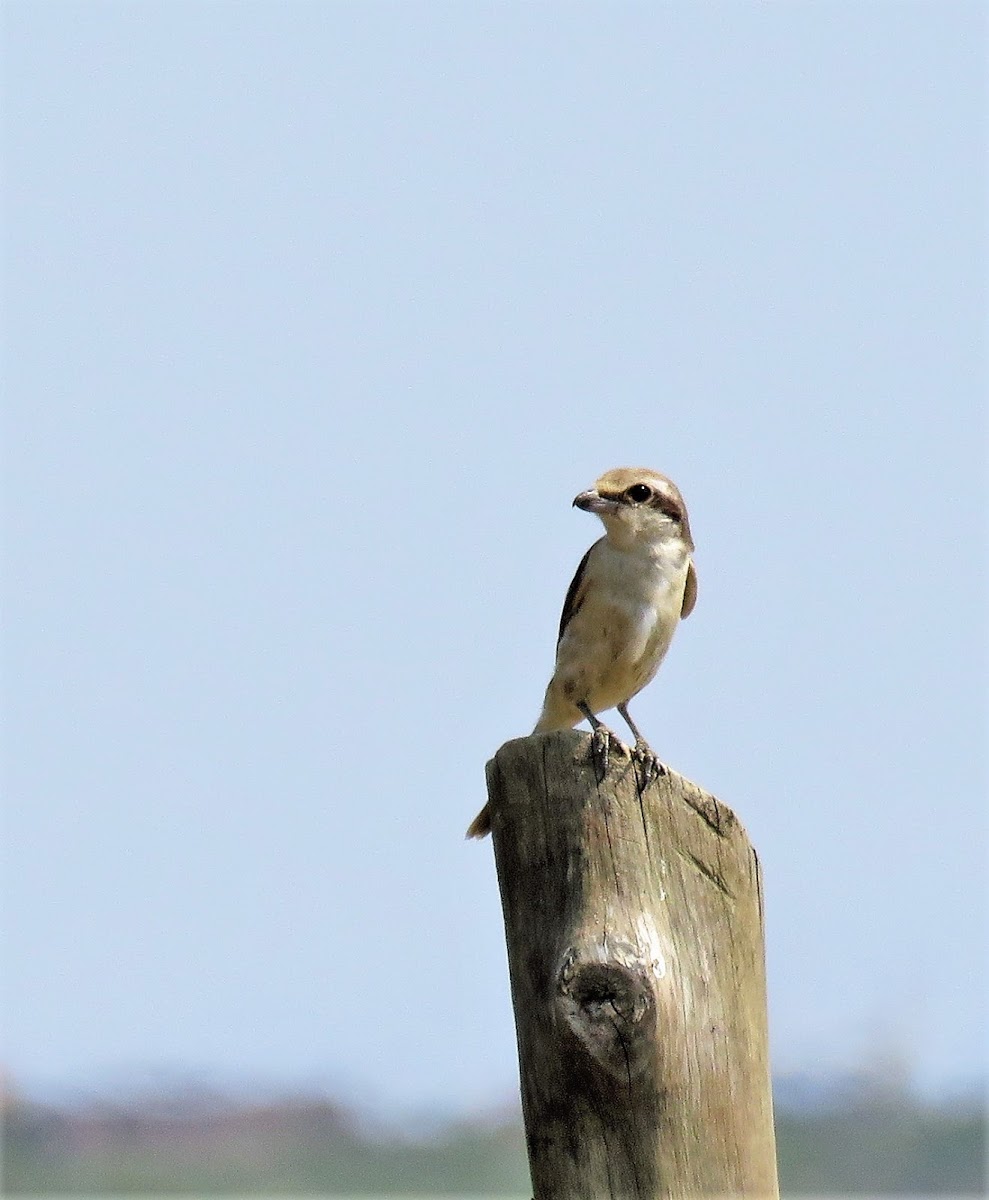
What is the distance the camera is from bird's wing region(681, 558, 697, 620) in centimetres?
765

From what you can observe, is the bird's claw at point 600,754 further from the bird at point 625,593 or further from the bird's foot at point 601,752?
the bird at point 625,593

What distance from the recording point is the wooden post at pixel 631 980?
14.3 ft

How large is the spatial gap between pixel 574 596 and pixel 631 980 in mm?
3395

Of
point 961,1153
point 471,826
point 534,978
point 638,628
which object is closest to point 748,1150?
point 534,978

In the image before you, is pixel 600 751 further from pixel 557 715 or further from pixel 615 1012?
pixel 557 715

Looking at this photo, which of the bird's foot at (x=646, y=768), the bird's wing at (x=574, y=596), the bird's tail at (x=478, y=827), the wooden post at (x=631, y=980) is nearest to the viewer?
the wooden post at (x=631, y=980)

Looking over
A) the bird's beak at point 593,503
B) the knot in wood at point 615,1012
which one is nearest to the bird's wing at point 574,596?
the bird's beak at point 593,503

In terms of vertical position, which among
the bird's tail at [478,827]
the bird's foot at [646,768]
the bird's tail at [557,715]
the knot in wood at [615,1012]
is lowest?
the knot in wood at [615,1012]

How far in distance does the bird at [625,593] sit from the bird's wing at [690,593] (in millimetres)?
55

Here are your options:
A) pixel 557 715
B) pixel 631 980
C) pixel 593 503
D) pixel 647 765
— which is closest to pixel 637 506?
pixel 593 503

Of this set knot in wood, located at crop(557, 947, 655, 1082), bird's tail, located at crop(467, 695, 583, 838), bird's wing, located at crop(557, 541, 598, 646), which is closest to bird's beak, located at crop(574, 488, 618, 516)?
bird's wing, located at crop(557, 541, 598, 646)

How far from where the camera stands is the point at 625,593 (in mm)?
7340

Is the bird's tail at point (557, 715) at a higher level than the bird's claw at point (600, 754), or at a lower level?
higher

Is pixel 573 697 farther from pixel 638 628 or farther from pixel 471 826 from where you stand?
pixel 471 826
